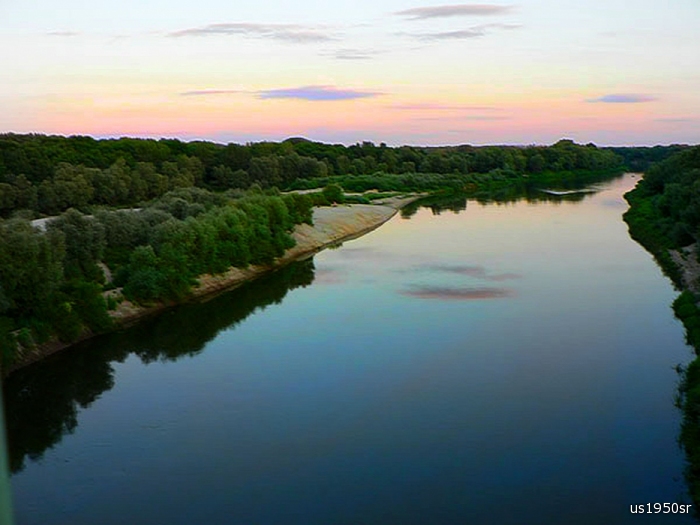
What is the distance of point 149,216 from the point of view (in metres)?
17.4

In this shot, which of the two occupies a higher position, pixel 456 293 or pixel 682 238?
pixel 682 238

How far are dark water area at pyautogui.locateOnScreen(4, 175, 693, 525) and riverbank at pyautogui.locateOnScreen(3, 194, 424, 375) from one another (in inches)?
12.2

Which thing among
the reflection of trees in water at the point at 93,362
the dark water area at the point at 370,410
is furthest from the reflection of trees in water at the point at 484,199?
the dark water area at the point at 370,410

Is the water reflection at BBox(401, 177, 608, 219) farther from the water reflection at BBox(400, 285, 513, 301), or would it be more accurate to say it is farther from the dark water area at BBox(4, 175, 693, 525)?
the dark water area at BBox(4, 175, 693, 525)

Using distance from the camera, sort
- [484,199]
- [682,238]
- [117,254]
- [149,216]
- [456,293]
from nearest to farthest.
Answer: [456,293], [117,254], [149,216], [682,238], [484,199]

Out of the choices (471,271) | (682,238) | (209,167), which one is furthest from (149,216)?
(209,167)

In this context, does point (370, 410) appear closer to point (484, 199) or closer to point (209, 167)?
point (209, 167)

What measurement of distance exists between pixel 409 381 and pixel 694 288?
7.19 m

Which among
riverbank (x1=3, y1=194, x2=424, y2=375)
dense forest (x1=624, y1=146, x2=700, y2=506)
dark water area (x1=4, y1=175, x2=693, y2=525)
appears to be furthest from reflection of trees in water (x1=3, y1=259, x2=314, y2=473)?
dense forest (x1=624, y1=146, x2=700, y2=506)

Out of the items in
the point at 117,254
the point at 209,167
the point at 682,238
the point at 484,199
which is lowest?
the point at 682,238

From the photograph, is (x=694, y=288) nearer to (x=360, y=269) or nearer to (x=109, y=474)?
(x=360, y=269)

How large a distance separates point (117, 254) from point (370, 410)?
8.48 meters

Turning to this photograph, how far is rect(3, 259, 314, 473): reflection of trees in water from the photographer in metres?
9.03

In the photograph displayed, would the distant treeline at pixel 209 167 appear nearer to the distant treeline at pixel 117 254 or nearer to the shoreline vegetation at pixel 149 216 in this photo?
the shoreline vegetation at pixel 149 216
